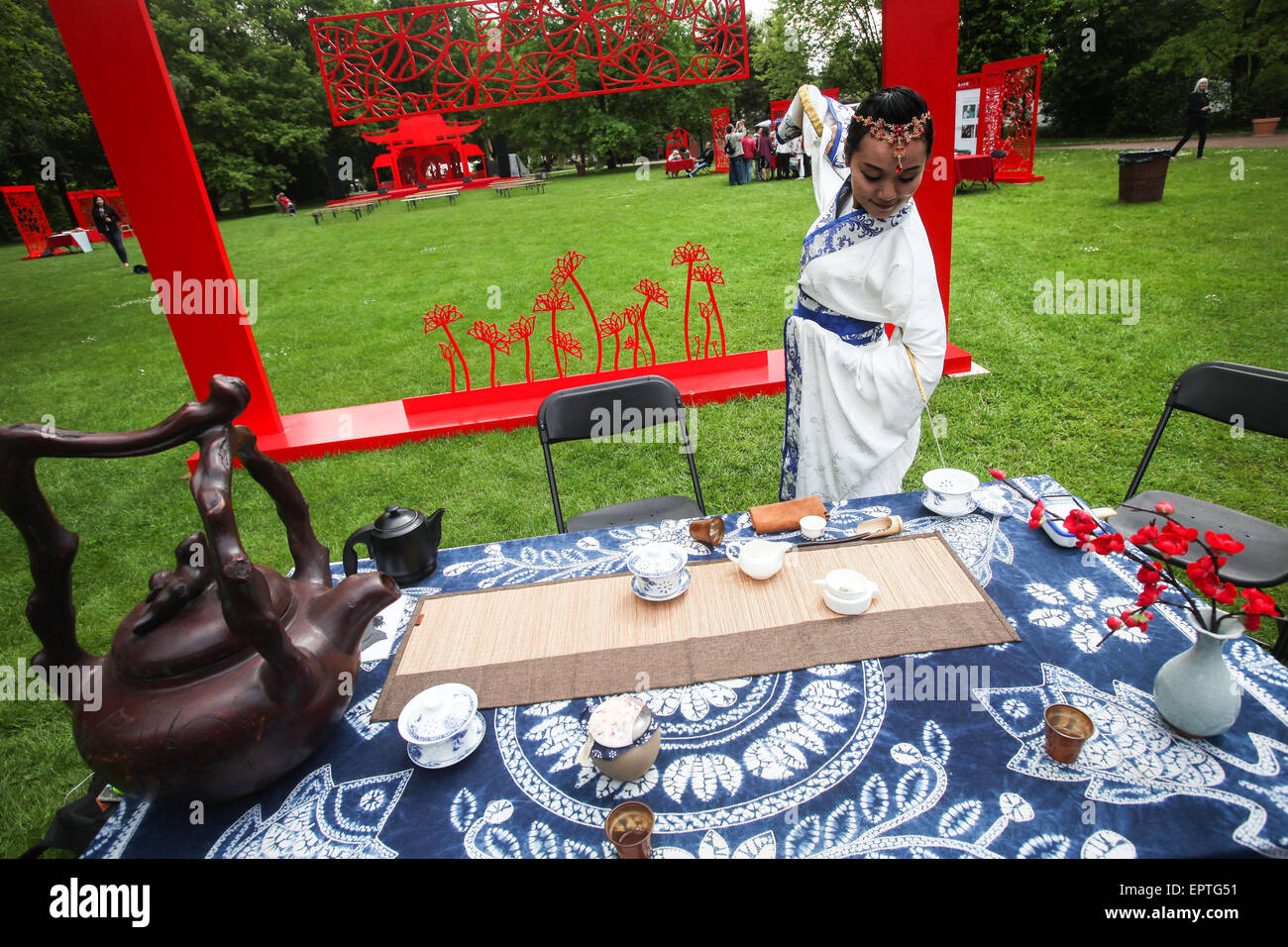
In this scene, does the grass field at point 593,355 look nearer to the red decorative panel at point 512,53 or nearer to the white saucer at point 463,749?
the white saucer at point 463,749

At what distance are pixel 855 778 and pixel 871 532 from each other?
2.87 feet

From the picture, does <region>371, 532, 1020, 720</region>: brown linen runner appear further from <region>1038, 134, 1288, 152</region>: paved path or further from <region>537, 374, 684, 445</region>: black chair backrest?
<region>1038, 134, 1288, 152</region>: paved path

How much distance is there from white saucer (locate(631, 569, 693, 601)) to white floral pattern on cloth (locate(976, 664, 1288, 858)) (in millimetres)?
758

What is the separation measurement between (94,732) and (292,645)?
1.21 ft

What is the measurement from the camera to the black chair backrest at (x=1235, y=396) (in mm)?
2346

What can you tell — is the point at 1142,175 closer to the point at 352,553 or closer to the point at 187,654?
the point at 352,553

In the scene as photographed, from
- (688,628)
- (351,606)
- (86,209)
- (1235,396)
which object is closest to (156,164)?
(351,606)

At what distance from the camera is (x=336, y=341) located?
25.0 feet

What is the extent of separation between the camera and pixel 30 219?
55.5 ft

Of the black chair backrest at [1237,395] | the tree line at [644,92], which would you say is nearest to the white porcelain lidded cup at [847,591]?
the black chair backrest at [1237,395]

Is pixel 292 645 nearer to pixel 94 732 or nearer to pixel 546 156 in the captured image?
pixel 94 732

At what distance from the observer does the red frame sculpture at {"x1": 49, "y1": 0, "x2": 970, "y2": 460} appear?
375cm
